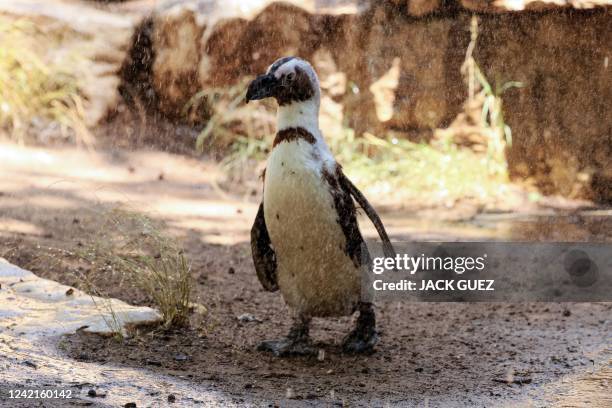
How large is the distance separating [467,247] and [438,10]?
8.95ft

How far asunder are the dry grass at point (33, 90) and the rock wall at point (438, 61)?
0.97 metres

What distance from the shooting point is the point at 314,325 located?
4.99 m

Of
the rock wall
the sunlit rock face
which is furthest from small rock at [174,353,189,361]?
the rock wall

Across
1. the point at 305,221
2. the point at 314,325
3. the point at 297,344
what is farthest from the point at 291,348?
the point at 314,325

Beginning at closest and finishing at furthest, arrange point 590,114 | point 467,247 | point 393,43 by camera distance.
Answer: point 467,247, point 590,114, point 393,43

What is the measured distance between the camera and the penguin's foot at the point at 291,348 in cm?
426

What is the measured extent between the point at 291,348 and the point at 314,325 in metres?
0.73

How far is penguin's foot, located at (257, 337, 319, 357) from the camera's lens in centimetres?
426

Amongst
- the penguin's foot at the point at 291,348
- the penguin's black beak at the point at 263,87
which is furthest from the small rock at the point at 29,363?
the penguin's black beak at the point at 263,87

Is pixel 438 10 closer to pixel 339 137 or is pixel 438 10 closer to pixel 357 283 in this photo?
pixel 339 137

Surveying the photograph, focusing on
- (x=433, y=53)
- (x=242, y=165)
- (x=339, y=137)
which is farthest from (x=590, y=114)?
(x=242, y=165)

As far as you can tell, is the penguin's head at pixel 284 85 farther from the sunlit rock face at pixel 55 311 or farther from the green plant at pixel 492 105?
the green plant at pixel 492 105

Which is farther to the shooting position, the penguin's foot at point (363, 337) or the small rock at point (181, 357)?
the penguin's foot at point (363, 337)

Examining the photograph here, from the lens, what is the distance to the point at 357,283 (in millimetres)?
4242
